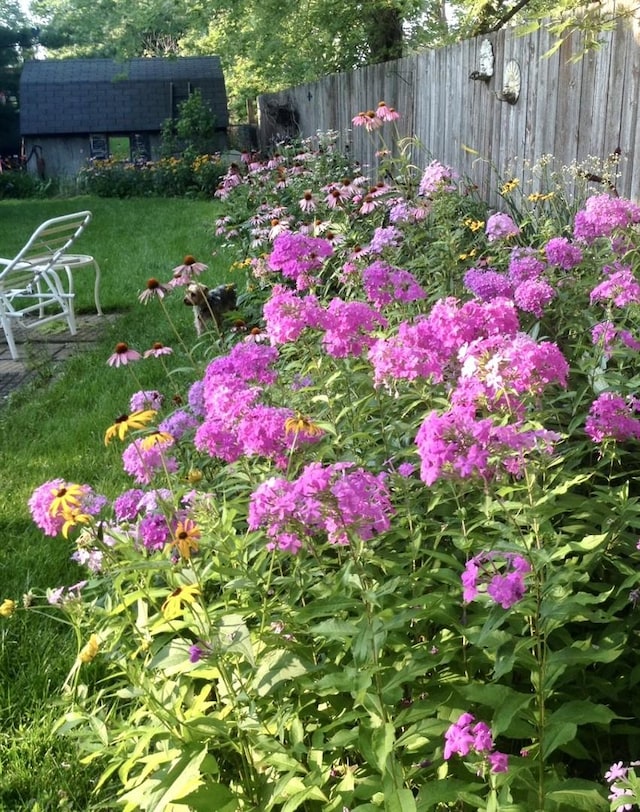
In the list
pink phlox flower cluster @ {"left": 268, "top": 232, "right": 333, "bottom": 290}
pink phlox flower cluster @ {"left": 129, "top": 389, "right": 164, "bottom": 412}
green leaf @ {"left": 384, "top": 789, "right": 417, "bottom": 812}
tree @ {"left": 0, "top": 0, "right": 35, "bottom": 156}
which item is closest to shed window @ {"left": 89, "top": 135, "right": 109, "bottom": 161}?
tree @ {"left": 0, "top": 0, "right": 35, "bottom": 156}

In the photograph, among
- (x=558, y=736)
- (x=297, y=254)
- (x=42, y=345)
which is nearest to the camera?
(x=558, y=736)

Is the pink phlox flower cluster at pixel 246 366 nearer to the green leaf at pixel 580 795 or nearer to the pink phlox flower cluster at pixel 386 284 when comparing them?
the pink phlox flower cluster at pixel 386 284


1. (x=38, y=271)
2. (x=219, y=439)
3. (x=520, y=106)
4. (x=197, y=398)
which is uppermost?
(x=520, y=106)

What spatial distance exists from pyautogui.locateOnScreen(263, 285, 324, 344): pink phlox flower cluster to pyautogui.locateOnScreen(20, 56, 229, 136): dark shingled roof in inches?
884

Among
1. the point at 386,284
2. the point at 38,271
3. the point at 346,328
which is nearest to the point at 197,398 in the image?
the point at 346,328

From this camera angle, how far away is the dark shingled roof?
23.7 meters

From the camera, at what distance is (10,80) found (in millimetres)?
26078

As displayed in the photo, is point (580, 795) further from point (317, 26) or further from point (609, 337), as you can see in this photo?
point (317, 26)

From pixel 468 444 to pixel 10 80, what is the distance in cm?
2867

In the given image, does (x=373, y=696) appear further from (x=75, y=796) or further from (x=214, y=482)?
(x=214, y=482)

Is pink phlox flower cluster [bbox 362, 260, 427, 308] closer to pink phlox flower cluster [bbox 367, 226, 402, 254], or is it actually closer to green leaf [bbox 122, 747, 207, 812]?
pink phlox flower cluster [bbox 367, 226, 402, 254]

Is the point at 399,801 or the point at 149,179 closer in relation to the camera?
the point at 399,801

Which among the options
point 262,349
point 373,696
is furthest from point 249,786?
point 262,349

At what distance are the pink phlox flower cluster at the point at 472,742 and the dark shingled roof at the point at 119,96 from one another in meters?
23.6
